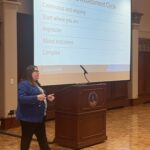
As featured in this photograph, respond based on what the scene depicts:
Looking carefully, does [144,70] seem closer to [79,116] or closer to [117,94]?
[117,94]

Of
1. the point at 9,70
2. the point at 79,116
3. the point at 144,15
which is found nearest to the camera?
the point at 79,116

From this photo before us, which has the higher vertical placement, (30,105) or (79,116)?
(30,105)

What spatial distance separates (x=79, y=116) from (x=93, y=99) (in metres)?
0.42

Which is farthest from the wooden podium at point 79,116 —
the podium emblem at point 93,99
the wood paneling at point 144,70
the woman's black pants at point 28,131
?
the wood paneling at point 144,70

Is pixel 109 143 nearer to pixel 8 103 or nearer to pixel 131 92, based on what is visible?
pixel 8 103

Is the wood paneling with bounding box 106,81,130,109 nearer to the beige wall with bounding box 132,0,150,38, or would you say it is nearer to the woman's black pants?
the beige wall with bounding box 132,0,150,38

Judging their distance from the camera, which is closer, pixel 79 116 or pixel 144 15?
pixel 79 116

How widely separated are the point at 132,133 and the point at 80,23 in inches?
99.6

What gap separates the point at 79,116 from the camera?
5285 mm

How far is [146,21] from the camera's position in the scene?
37.0 ft

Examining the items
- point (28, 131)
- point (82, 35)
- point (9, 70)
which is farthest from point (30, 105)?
point (82, 35)

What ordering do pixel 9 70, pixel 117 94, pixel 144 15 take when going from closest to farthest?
pixel 9 70 → pixel 117 94 → pixel 144 15

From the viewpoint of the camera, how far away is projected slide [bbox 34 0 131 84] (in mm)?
6648

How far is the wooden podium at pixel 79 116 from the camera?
5.29 meters
